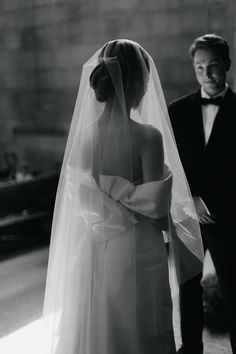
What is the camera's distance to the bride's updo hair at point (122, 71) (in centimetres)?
185

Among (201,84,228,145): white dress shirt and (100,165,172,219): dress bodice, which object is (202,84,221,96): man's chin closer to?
(201,84,228,145): white dress shirt

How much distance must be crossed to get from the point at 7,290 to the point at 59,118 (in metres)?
3.33

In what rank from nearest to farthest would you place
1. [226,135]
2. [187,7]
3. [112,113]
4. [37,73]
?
[112,113]
[226,135]
[187,7]
[37,73]

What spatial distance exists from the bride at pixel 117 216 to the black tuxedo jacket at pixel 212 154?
1.61ft

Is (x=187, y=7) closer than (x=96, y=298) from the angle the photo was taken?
No

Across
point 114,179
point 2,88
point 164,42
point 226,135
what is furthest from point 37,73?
point 114,179

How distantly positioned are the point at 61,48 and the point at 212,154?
4681 mm

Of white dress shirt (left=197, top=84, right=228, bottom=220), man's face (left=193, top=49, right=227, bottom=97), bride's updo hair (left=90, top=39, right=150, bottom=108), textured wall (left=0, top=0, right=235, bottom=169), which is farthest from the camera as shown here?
textured wall (left=0, top=0, right=235, bottom=169)

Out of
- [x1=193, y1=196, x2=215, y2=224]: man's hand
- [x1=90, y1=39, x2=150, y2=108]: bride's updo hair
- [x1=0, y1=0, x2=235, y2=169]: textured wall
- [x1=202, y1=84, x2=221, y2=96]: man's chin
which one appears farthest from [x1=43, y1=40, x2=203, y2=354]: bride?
[x1=0, y1=0, x2=235, y2=169]: textured wall

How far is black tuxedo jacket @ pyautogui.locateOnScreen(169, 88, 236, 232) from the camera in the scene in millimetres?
2459

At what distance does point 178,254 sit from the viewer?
84.5 inches

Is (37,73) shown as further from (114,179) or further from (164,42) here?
(114,179)

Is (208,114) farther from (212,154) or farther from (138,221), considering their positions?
(138,221)

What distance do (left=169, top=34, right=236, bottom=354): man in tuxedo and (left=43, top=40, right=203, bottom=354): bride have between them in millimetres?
474
